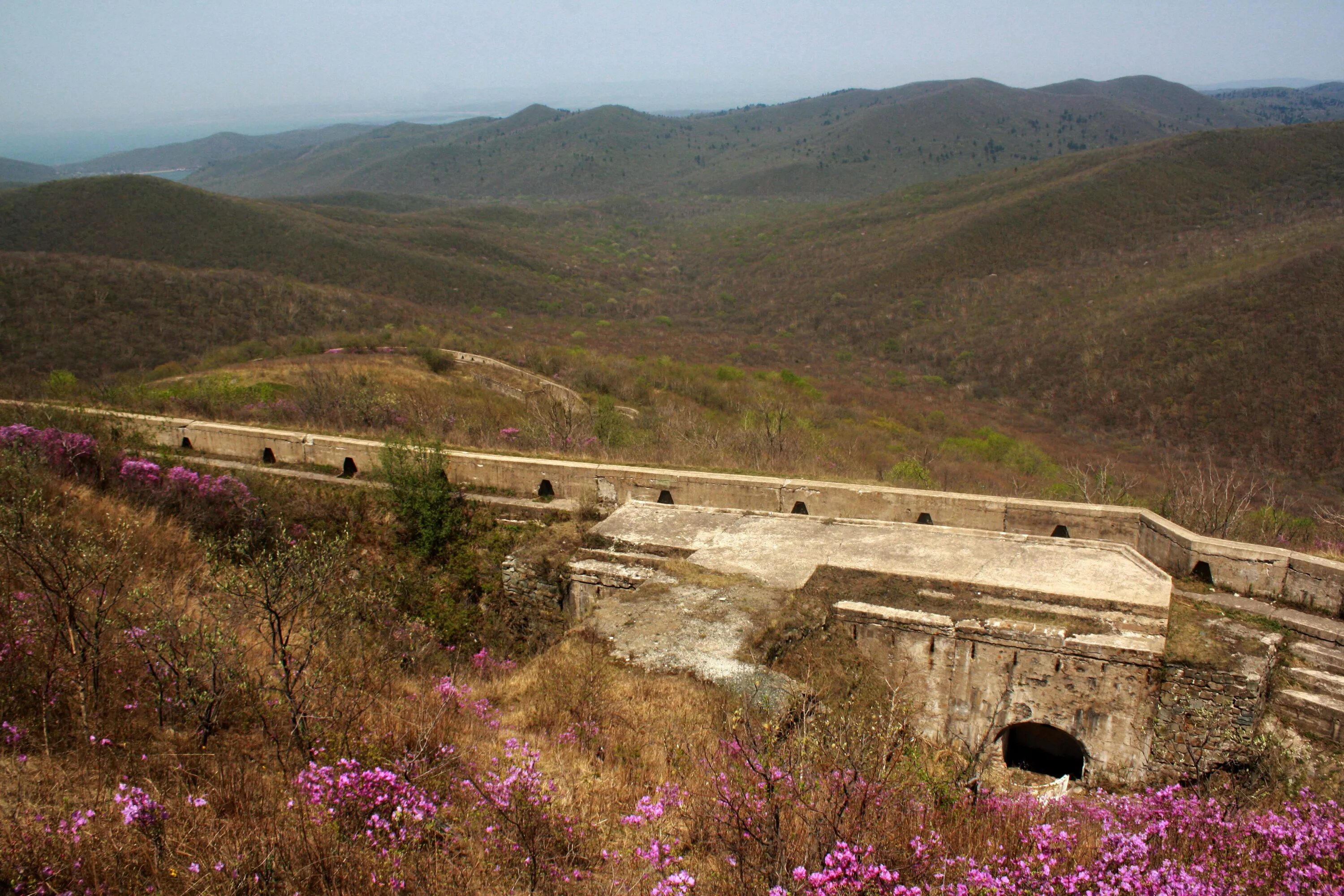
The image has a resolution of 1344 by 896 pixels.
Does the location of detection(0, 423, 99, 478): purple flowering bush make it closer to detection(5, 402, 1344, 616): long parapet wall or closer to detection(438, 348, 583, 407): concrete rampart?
detection(5, 402, 1344, 616): long parapet wall

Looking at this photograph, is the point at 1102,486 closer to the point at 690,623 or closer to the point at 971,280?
the point at 690,623

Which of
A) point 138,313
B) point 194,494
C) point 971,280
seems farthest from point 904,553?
point 971,280

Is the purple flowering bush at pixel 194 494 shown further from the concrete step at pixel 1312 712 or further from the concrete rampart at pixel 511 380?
the concrete rampart at pixel 511 380

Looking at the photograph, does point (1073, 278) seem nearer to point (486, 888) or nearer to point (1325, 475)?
point (1325, 475)

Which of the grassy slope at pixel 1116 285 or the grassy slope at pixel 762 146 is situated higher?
the grassy slope at pixel 762 146

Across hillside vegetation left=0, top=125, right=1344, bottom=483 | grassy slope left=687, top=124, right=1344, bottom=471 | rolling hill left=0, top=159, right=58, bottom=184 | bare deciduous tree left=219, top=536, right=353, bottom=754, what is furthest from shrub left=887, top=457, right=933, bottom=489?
rolling hill left=0, top=159, right=58, bottom=184

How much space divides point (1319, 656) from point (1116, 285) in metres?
40.4

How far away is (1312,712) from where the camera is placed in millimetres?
6336

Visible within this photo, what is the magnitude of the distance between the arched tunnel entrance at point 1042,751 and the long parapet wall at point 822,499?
2654 mm

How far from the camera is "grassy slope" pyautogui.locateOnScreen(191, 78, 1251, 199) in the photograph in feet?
355

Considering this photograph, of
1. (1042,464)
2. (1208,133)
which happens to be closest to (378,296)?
(1042,464)

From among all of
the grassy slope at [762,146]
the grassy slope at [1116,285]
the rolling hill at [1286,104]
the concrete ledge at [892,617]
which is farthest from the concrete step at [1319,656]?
the rolling hill at [1286,104]

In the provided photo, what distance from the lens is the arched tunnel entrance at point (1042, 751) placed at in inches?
284

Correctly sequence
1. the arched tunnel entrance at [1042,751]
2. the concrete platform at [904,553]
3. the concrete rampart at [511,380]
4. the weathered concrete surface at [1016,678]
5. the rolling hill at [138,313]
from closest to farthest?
the weathered concrete surface at [1016,678]
the arched tunnel entrance at [1042,751]
the concrete platform at [904,553]
the concrete rampart at [511,380]
the rolling hill at [138,313]
